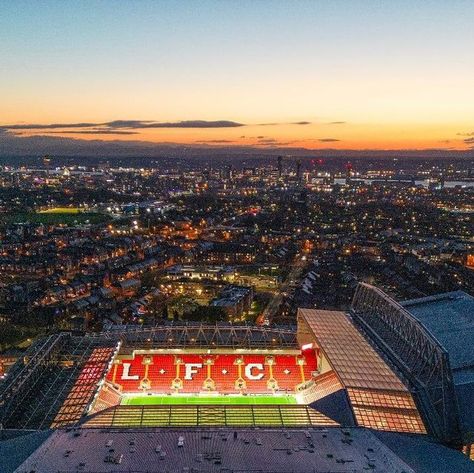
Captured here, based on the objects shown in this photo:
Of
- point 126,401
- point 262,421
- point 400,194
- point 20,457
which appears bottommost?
point 400,194

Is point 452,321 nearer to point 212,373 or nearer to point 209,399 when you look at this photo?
point 212,373

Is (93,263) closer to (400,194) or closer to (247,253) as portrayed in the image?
(247,253)

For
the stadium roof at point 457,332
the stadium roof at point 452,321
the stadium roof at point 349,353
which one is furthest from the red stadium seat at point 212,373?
the stadium roof at point 457,332

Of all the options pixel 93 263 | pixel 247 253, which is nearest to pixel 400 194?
pixel 247 253

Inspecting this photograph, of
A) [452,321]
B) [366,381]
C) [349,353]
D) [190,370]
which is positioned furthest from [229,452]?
[452,321]

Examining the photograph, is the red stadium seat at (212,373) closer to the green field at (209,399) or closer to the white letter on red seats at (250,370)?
the white letter on red seats at (250,370)

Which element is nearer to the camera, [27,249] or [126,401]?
[126,401]

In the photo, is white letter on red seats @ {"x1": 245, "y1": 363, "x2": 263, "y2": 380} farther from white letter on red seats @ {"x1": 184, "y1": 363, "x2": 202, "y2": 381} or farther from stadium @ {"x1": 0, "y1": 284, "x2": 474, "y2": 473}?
white letter on red seats @ {"x1": 184, "y1": 363, "x2": 202, "y2": 381}
